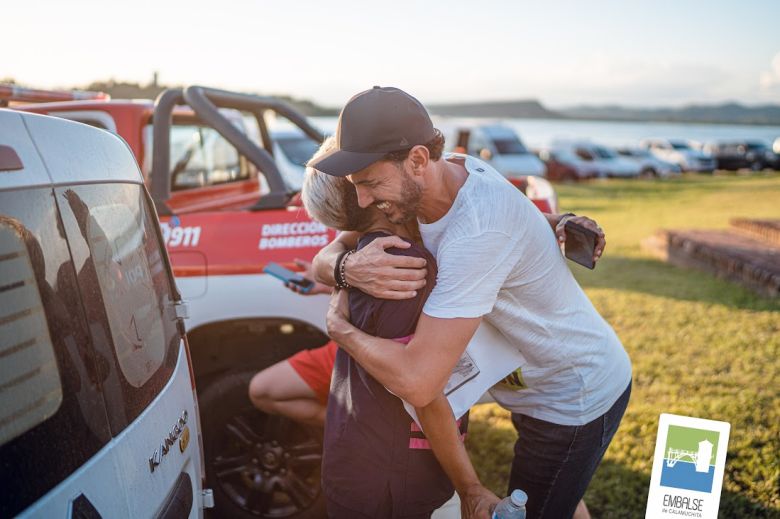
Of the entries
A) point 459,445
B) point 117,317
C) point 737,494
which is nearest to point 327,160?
point 117,317

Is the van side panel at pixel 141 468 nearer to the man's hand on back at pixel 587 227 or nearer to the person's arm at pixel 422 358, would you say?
the person's arm at pixel 422 358

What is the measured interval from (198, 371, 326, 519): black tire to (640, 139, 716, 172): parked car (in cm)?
3152

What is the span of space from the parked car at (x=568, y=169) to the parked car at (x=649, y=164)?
304 cm

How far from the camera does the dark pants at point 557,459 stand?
2.13 meters

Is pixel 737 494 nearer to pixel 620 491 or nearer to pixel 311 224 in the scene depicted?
pixel 620 491

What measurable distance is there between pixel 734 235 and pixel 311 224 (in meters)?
7.98

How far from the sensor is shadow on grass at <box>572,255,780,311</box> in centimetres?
684

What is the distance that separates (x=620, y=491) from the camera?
3.59 m

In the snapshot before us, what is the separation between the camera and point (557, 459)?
7.02ft

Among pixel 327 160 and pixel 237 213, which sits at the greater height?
pixel 327 160

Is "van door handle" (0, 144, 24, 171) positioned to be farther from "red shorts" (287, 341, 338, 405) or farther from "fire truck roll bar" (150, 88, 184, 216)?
"fire truck roll bar" (150, 88, 184, 216)

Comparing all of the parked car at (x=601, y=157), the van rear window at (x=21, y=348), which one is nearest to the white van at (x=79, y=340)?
the van rear window at (x=21, y=348)

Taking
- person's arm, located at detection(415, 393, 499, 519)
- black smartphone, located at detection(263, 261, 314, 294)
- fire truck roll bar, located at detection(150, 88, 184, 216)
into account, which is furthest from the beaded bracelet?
fire truck roll bar, located at detection(150, 88, 184, 216)

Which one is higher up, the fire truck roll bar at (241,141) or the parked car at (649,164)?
the fire truck roll bar at (241,141)
